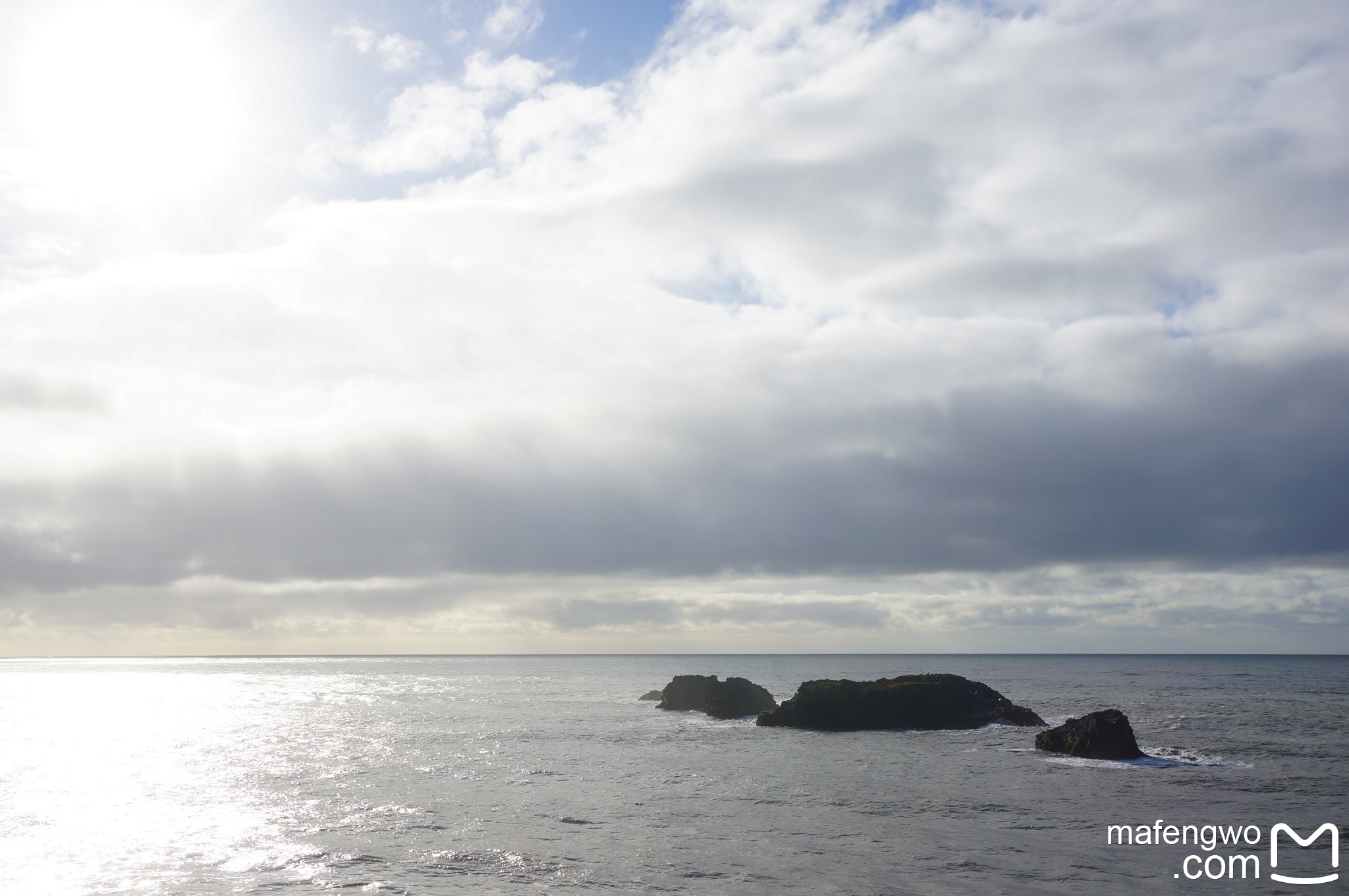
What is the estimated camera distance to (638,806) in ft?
101

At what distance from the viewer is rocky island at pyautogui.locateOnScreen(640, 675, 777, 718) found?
72.4 m

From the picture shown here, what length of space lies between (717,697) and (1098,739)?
36475mm

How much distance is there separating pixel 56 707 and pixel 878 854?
10661 centimetres

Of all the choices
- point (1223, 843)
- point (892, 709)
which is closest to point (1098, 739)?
point (1223, 843)

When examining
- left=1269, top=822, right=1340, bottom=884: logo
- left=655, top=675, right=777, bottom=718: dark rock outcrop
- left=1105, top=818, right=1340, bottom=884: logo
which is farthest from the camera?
left=655, top=675, right=777, bottom=718: dark rock outcrop

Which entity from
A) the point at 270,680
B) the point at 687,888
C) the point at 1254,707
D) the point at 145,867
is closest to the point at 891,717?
the point at 1254,707

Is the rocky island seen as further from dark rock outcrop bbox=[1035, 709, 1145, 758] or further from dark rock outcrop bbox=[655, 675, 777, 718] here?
dark rock outcrop bbox=[1035, 709, 1145, 758]

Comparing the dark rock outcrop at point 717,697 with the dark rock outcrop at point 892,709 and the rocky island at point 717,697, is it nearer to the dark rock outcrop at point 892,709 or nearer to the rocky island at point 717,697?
the rocky island at point 717,697

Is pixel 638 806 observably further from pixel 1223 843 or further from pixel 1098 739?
pixel 1098 739

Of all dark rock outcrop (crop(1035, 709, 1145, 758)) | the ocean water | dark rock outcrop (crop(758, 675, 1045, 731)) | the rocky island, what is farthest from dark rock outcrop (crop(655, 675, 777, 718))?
dark rock outcrop (crop(1035, 709, 1145, 758))

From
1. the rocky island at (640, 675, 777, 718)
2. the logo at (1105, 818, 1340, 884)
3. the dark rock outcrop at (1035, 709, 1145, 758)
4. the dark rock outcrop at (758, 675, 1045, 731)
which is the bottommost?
the rocky island at (640, 675, 777, 718)

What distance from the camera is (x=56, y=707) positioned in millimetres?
95188

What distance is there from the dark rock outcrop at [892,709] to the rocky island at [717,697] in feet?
18.5

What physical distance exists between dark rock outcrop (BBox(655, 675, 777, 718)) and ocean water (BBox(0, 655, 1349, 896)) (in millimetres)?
8912
